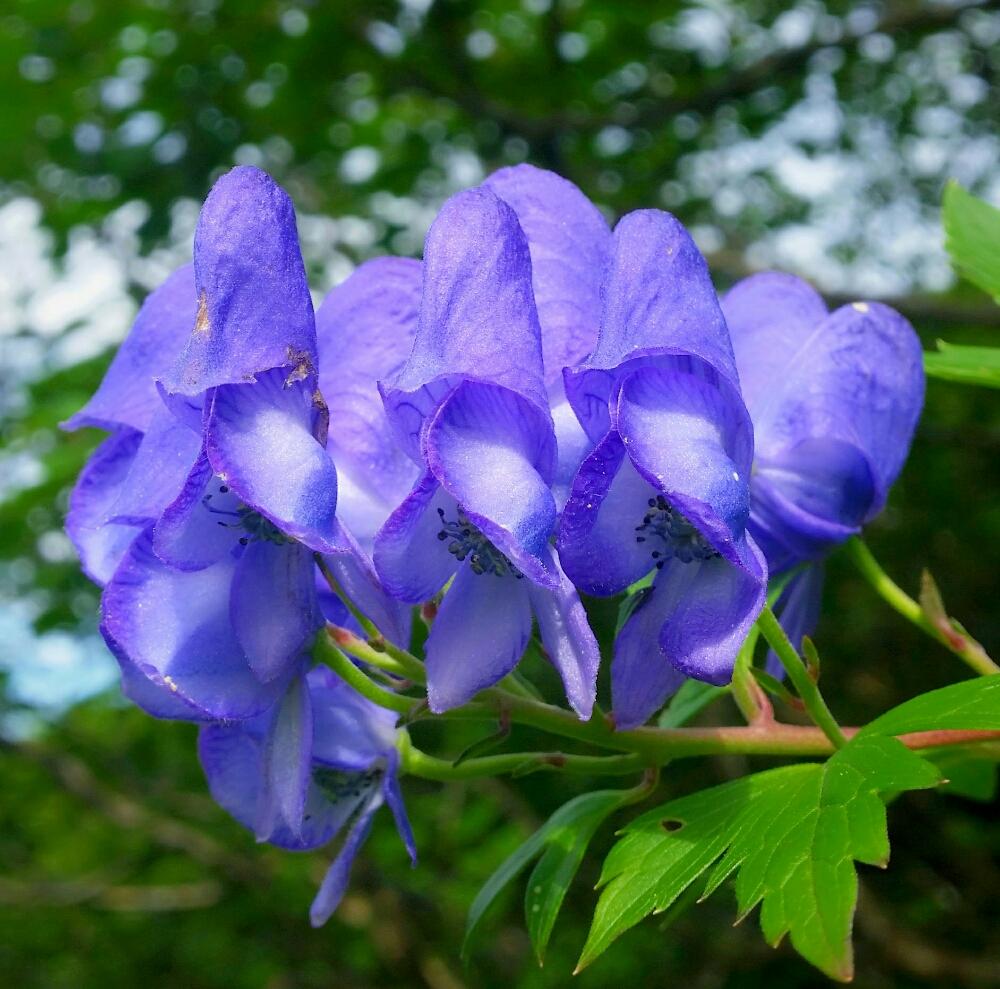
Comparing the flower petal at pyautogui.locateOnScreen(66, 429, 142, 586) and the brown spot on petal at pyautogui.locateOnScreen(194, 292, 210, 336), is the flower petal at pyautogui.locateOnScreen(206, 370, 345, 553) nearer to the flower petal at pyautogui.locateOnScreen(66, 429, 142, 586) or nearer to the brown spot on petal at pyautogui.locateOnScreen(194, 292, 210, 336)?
the brown spot on petal at pyautogui.locateOnScreen(194, 292, 210, 336)

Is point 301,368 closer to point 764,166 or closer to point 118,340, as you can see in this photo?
point 118,340

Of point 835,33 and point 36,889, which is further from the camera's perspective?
point 36,889

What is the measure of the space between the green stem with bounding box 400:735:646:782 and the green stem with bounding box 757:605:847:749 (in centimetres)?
14

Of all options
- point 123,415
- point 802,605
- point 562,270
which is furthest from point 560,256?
point 802,605

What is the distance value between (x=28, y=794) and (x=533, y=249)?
19.6ft

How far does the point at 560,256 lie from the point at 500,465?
260 mm

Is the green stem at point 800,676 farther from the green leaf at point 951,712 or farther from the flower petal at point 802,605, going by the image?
the flower petal at point 802,605

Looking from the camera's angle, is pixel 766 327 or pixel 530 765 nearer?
pixel 530 765

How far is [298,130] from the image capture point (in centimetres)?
416

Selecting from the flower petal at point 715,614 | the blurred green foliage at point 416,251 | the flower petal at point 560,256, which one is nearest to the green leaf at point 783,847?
the flower petal at point 715,614

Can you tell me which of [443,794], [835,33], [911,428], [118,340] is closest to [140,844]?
[443,794]

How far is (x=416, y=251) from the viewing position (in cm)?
428

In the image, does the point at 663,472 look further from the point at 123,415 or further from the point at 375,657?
the point at 123,415

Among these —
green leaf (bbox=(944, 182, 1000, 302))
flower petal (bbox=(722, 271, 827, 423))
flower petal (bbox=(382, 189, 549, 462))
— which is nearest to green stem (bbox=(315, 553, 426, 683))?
flower petal (bbox=(382, 189, 549, 462))
